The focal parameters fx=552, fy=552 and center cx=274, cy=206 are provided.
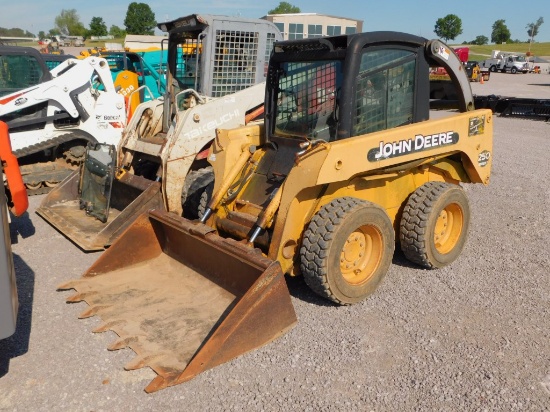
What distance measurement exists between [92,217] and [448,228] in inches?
153

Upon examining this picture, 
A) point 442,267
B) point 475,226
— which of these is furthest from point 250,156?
point 475,226

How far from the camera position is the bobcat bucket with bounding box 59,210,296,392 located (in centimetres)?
341

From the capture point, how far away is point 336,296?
13.3ft

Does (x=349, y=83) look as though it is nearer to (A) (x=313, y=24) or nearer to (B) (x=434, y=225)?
(B) (x=434, y=225)

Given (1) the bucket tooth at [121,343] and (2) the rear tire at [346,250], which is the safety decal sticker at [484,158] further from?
(1) the bucket tooth at [121,343]

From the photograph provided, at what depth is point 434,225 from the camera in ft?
15.4

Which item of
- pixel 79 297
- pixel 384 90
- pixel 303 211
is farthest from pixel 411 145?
pixel 79 297

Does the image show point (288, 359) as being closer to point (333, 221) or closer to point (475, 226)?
point (333, 221)

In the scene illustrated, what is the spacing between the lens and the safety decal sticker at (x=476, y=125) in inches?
193

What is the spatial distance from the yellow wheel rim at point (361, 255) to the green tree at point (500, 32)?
114 metres

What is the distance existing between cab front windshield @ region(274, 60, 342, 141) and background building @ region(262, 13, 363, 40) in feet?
43.7

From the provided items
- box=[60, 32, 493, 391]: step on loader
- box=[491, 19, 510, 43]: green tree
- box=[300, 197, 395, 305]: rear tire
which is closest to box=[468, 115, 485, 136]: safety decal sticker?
box=[60, 32, 493, 391]: step on loader

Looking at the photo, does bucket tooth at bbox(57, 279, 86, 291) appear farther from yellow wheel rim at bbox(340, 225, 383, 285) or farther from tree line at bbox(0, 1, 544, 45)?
tree line at bbox(0, 1, 544, 45)

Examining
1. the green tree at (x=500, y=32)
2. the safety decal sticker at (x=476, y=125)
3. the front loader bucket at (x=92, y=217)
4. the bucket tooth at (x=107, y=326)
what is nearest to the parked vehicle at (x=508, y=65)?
the safety decal sticker at (x=476, y=125)
